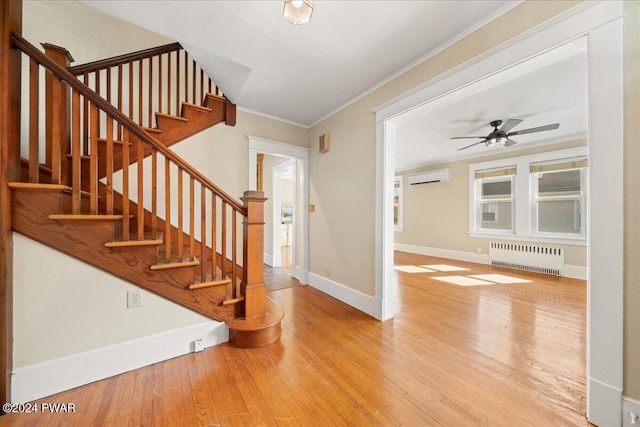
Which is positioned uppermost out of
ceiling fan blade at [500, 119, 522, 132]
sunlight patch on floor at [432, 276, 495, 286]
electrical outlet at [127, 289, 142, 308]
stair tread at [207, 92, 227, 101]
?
stair tread at [207, 92, 227, 101]

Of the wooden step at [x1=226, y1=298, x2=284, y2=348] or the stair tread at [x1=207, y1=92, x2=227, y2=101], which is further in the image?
the stair tread at [x1=207, y1=92, x2=227, y2=101]

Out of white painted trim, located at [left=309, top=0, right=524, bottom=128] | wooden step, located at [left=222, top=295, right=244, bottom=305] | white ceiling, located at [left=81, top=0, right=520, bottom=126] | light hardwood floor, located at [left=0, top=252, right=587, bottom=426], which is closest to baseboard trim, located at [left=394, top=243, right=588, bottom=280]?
light hardwood floor, located at [left=0, top=252, right=587, bottom=426]

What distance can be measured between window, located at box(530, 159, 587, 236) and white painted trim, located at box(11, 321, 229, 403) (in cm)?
605

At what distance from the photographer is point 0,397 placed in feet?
4.36

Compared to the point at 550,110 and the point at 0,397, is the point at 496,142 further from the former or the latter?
the point at 0,397

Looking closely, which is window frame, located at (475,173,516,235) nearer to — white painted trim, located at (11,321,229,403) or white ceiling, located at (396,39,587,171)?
white ceiling, located at (396,39,587,171)

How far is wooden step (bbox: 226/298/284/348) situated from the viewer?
1979mm

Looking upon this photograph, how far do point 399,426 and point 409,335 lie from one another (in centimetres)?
106

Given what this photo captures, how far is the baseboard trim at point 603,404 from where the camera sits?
1207mm

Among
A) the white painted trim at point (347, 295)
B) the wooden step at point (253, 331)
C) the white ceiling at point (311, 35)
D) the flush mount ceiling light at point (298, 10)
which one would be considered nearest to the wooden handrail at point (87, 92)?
the white ceiling at point (311, 35)

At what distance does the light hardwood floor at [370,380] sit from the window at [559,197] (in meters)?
2.64

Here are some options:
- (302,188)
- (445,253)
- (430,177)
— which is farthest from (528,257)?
(302,188)

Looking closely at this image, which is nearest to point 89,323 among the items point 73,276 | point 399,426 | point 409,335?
point 73,276

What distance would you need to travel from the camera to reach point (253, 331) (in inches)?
77.9
